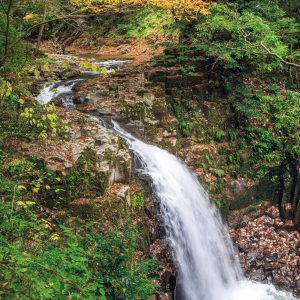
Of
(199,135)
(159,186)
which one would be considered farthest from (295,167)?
(159,186)

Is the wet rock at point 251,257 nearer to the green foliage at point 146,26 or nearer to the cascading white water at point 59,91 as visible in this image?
the cascading white water at point 59,91

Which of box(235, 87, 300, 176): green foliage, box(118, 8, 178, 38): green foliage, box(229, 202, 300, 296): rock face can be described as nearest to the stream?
box(229, 202, 300, 296): rock face

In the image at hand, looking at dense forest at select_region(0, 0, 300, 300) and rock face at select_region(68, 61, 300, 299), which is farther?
rock face at select_region(68, 61, 300, 299)

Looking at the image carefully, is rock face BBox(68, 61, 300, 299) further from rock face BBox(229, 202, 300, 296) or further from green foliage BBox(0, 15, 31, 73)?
green foliage BBox(0, 15, 31, 73)

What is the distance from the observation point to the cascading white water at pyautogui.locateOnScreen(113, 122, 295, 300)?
7.84 metres

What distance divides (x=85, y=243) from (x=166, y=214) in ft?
12.4

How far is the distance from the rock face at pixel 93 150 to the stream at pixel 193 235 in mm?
787

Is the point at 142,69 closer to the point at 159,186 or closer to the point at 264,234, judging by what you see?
the point at 159,186

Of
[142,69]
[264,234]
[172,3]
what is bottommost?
[264,234]

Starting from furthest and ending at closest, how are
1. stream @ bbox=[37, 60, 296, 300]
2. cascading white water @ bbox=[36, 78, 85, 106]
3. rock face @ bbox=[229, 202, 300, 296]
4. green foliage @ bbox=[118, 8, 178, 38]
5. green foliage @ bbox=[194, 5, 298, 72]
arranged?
green foliage @ bbox=[118, 8, 178, 38], cascading white water @ bbox=[36, 78, 85, 106], green foliage @ bbox=[194, 5, 298, 72], rock face @ bbox=[229, 202, 300, 296], stream @ bbox=[37, 60, 296, 300]

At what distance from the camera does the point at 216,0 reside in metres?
12.0

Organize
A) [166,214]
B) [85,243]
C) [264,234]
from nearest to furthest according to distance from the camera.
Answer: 1. [85,243]
2. [166,214]
3. [264,234]

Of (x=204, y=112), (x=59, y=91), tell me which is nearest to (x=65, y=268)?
(x=59, y=91)

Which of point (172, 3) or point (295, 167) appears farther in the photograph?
point (295, 167)
